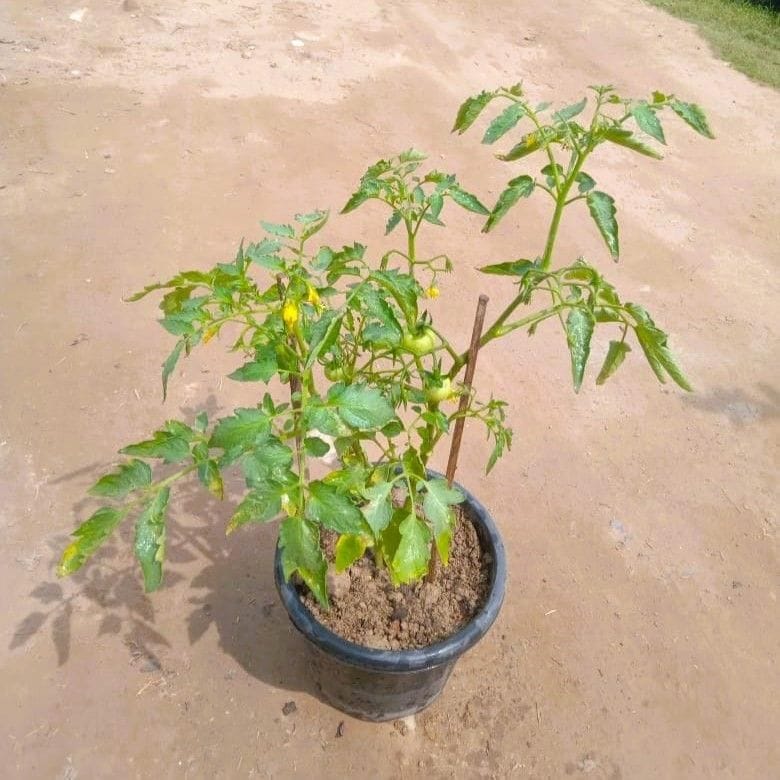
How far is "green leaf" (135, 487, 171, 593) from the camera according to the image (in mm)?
1081

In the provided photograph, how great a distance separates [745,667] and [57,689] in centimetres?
194

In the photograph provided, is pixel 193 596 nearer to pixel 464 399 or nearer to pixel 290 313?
pixel 464 399

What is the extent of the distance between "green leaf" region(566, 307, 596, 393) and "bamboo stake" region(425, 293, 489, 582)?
0.51 ft

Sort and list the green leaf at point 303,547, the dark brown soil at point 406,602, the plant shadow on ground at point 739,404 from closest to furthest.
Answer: the green leaf at point 303,547, the dark brown soil at point 406,602, the plant shadow on ground at point 739,404

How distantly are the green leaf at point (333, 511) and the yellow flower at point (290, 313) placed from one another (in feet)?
0.91

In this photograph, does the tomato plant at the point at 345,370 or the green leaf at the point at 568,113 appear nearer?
the tomato plant at the point at 345,370

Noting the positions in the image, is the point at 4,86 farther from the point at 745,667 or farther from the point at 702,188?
the point at 745,667

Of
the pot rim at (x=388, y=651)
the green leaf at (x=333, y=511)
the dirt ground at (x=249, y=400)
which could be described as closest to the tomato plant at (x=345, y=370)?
the green leaf at (x=333, y=511)

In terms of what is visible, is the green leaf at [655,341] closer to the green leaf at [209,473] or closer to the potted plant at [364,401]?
the potted plant at [364,401]

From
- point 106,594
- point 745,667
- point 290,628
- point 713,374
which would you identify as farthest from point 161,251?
point 745,667

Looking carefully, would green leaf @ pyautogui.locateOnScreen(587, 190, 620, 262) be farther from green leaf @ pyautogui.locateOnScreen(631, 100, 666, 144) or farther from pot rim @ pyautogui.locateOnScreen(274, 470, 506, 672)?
pot rim @ pyautogui.locateOnScreen(274, 470, 506, 672)

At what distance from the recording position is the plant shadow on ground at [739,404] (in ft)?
9.29

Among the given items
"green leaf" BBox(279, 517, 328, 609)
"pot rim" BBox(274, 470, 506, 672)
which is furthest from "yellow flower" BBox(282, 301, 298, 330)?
"pot rim" BBox(274, 470, 506, 672)

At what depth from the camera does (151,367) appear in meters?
2.71
